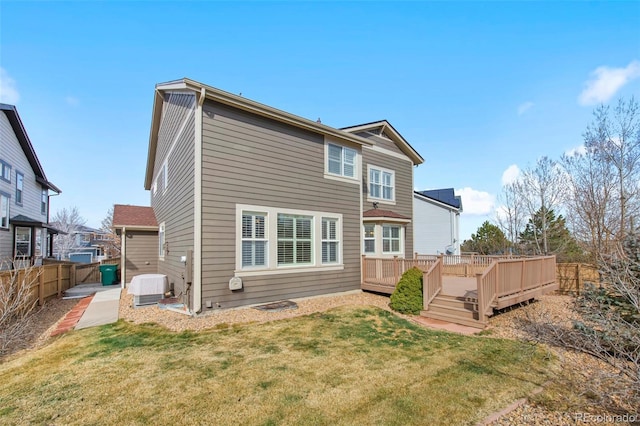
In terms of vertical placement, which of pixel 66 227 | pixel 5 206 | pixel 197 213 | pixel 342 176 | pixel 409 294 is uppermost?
pixel 342 176

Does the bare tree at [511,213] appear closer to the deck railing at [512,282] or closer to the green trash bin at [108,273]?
the deck railing at [512,282]

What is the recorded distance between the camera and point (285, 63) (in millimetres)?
13227

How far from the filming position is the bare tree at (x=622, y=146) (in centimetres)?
1301

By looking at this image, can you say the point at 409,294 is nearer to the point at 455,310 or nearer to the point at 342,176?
the point at 455,310

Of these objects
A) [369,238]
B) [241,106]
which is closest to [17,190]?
[241,106]

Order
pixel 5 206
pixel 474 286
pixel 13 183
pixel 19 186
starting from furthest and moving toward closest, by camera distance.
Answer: pixel 19 186
pixel 13 183
pixel 5 206
pixel 474 286

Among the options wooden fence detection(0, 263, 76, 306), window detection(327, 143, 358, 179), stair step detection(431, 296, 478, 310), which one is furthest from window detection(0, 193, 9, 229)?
stair step detection(431, 296, 478, 310)

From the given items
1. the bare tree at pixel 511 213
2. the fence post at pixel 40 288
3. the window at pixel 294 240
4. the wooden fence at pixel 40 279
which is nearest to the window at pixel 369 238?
the window at pixel 294 240

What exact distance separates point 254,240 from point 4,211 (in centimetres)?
1535

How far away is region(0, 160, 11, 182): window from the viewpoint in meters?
15.0

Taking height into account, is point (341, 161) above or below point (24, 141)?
below

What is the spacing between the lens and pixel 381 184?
1411 cm

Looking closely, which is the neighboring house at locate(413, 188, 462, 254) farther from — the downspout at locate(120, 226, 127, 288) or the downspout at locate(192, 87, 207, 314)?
the downspout at locate(120, 226, 127, 288)

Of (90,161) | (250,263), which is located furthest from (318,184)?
(90,161)
